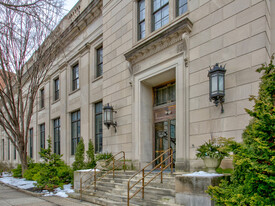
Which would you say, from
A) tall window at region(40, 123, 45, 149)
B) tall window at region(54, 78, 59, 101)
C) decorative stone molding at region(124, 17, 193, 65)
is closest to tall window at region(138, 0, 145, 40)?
decorative stone molding at region(124, 17, 193, 65)

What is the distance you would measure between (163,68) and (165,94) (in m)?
1.62

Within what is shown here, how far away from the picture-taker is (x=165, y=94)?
38.9 ft

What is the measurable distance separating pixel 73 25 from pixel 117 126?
9.04 meters

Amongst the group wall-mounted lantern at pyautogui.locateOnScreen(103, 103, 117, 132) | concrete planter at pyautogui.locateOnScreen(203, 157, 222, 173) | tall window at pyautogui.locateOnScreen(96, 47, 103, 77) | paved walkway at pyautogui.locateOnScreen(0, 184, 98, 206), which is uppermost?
tall window at pyautogui.locateOnScreen(96, 47, 103, 77)

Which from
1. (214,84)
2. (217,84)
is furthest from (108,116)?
(217,84)

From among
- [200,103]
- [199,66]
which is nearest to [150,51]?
[199,66]

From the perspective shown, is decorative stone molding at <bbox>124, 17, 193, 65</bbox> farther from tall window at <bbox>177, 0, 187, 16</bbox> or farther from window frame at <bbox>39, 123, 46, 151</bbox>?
window frame at <bbox>39, 123, 46, 151</bbox>

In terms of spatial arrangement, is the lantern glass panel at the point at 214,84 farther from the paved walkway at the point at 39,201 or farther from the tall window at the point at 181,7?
the paved walkway at the point at 39,201

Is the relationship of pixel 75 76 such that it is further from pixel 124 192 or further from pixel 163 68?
pixel 124 192

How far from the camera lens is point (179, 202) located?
6.98m

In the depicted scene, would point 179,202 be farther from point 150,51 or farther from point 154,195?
point 150,51

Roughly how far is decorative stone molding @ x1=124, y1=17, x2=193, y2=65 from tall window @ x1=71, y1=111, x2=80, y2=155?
825 cm

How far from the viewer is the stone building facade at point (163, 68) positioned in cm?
791

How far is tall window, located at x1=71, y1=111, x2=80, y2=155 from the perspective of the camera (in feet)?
61.4
